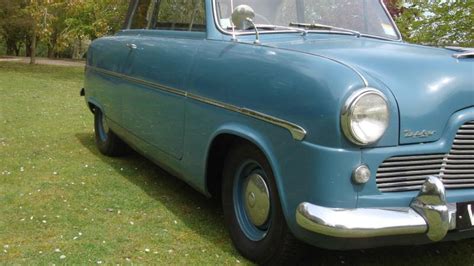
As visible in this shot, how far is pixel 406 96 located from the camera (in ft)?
8.74

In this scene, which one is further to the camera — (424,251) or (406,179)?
(424,251)

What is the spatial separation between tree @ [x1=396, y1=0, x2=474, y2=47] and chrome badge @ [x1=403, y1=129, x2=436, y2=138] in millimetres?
6085

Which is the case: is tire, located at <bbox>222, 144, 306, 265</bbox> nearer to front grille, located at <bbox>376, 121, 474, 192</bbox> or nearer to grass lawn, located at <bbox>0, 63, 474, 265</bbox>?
grass lawn, located at <bbox>0, 63, 474, 265</bbox>

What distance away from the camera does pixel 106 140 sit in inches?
242

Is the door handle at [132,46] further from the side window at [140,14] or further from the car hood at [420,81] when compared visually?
the car hood at [420,81]

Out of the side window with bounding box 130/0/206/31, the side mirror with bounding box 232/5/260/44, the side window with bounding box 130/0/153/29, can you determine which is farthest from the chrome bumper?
the side window with bounding box 130/0/153/29

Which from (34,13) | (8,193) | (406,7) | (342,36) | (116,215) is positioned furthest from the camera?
(34,13)

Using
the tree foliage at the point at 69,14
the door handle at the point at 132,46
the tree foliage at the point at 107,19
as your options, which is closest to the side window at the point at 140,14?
the door handle at the point at 132,46

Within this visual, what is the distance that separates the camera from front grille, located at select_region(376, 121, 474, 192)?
264 cm

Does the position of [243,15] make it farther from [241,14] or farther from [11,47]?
[11,47]

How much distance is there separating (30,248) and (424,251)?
2.60 m

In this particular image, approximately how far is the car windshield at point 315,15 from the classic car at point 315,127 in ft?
0.04

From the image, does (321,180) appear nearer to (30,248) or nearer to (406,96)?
(406,96)

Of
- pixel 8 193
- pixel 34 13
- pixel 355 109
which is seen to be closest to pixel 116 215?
Answer: pixel 8 193
